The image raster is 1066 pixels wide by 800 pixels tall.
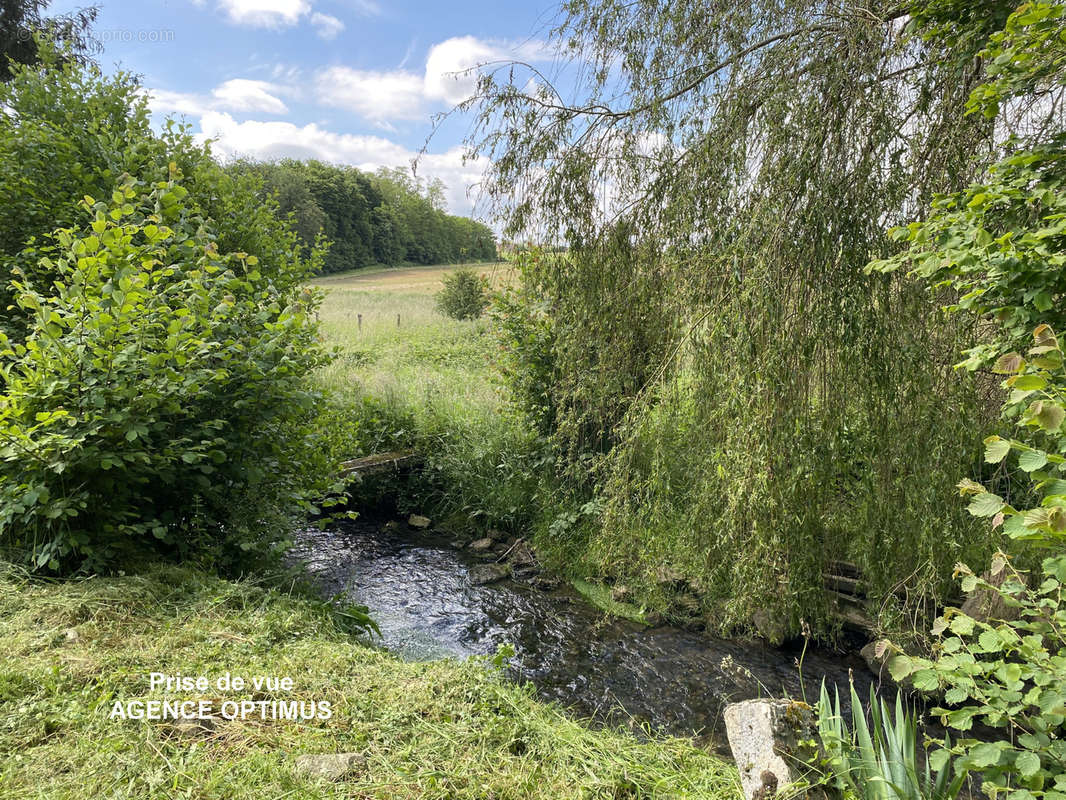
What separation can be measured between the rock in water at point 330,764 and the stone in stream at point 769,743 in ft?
4.68

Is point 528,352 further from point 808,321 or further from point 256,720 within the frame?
point 256,720

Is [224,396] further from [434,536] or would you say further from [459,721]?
[434,536]

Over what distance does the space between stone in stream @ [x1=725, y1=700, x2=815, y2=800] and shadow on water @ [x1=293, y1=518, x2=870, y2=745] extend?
88cm

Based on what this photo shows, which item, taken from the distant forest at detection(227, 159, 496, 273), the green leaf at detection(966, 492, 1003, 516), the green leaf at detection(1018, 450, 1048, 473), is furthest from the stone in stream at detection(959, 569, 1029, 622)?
the distant forest at detection(227, 159, 496, 273)

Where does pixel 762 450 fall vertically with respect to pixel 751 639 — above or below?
above

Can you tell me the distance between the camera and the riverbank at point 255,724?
6.31 ft

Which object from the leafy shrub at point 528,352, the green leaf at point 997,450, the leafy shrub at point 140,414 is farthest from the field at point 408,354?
the green leaf at point 997,450

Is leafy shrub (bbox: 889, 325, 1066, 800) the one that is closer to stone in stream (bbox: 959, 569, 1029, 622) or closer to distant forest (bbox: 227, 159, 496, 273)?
stone in stream (bbox: 959, 569, 1029, 622)

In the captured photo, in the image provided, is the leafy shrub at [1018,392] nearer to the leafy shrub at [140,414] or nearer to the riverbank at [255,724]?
the riverbank at [255,724]

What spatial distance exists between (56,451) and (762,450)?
3.41 m

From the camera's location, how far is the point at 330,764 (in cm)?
203

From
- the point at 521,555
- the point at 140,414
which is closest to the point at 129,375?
the point at 140,414

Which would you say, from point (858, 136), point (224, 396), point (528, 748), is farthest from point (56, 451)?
point (858, 136)

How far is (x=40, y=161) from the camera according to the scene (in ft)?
15.1
